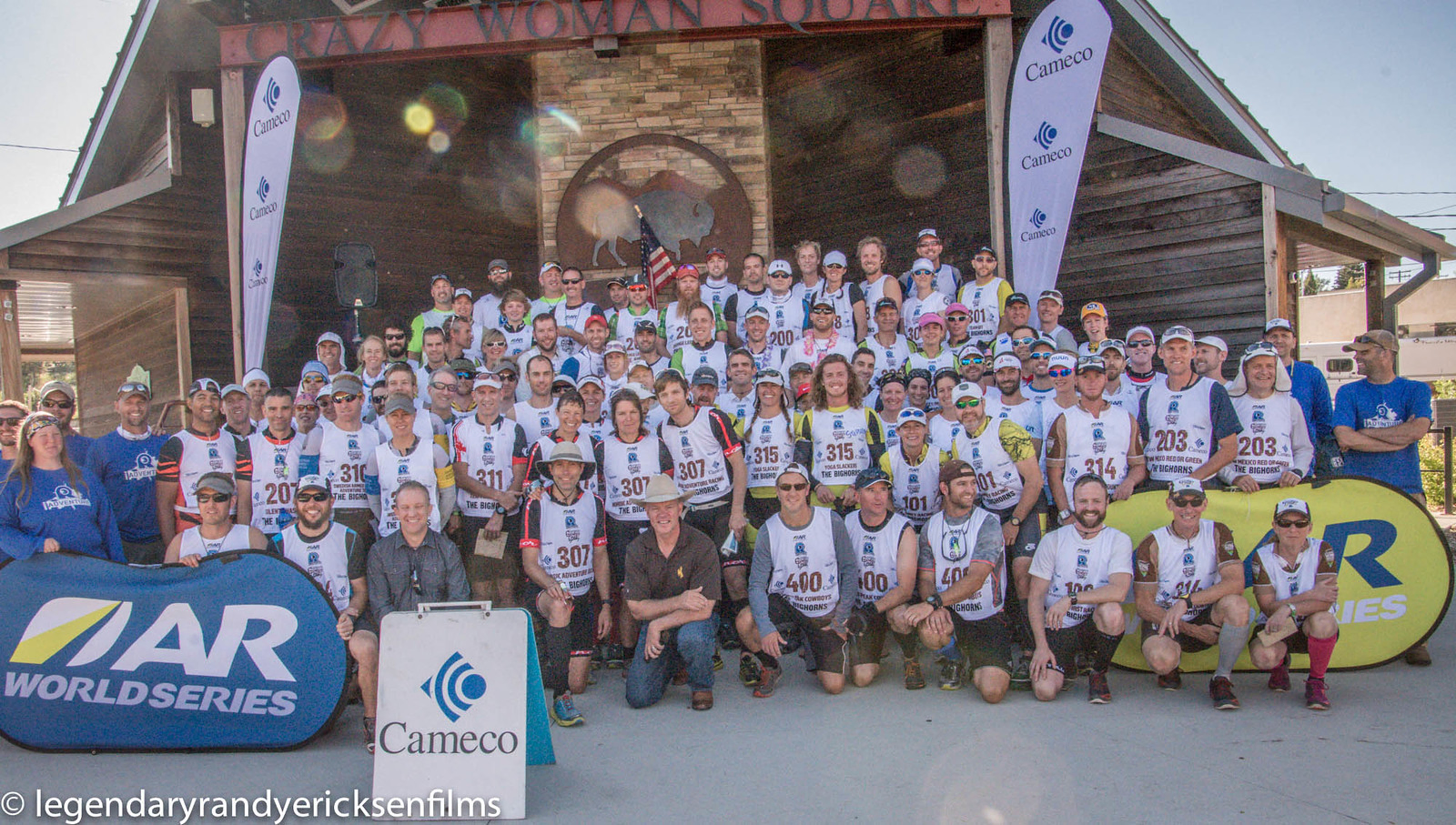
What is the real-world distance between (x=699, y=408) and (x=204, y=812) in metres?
3.50

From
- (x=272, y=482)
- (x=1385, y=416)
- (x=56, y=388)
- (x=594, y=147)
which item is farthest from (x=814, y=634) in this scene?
(x=594, y=147)

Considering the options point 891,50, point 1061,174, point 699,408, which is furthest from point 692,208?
point 699,408

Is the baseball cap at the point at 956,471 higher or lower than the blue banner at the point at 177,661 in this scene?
higher

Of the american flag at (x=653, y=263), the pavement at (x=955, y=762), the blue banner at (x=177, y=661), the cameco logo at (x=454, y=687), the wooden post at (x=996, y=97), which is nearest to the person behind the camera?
the pavement at (x=955, y=762)

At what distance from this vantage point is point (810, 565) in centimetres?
542

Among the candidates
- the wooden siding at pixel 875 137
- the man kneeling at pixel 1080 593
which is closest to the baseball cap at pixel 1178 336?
the man kneeling at pixel 1080 593

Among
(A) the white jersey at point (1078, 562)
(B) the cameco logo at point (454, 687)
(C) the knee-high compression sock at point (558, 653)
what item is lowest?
(C) the knee-high compression sock at point (558, 653)

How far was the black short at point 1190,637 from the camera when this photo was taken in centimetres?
505

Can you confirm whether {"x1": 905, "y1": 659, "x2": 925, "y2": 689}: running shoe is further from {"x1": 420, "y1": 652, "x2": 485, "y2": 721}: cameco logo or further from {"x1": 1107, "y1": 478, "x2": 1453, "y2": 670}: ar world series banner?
{"x1": 420, "y1": 652, "x2": 485, "y2": 721}: cameco logo

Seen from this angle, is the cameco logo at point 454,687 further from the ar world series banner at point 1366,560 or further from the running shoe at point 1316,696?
the running shoe at point 1316,696

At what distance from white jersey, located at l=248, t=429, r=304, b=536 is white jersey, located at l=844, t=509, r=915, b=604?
3.69m

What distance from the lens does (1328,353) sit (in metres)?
28.1

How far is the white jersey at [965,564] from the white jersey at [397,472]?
312 centimetres

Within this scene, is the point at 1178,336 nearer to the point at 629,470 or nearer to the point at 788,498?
the point at 788,498
